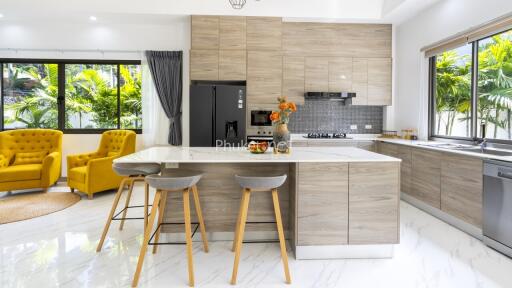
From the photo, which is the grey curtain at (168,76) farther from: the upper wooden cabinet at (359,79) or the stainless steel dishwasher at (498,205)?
the stainless steel dishwasher at (498,205)

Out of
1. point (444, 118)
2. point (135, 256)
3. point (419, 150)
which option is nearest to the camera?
point (135, 256)

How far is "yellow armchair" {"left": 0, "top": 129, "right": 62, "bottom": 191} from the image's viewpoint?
4.46 m

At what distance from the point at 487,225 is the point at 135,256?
10.3 ft

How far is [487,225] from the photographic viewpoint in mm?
2801

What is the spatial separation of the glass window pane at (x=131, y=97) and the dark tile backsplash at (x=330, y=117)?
2.81 meters

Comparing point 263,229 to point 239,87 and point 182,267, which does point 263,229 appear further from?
point 239,87

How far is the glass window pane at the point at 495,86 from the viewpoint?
3.40 m

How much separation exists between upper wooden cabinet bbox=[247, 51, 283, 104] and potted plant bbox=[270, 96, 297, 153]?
2.29m

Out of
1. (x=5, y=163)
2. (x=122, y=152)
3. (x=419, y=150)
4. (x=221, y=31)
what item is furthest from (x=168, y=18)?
(x=419, y=150)

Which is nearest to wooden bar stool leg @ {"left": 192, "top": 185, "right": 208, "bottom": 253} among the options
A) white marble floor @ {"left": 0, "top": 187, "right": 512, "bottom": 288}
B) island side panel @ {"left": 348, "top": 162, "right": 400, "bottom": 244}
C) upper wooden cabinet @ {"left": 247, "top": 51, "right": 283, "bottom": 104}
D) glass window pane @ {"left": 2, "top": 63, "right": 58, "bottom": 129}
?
white marble floor @ {"left": 0, "top": 187, "right": 512, "bottom": 288}

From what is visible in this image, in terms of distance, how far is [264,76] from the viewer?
16.4ft

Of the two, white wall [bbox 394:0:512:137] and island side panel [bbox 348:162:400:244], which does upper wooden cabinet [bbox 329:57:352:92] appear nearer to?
white wall [bbox 394:0:512:137]

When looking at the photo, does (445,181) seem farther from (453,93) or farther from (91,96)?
A: (91,96)

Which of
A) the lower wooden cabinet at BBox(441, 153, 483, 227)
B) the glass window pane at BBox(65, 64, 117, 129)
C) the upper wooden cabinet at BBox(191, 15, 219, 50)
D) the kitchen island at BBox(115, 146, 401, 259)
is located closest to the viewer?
the kitchen island at BBox(115, 146, 401, 259)
